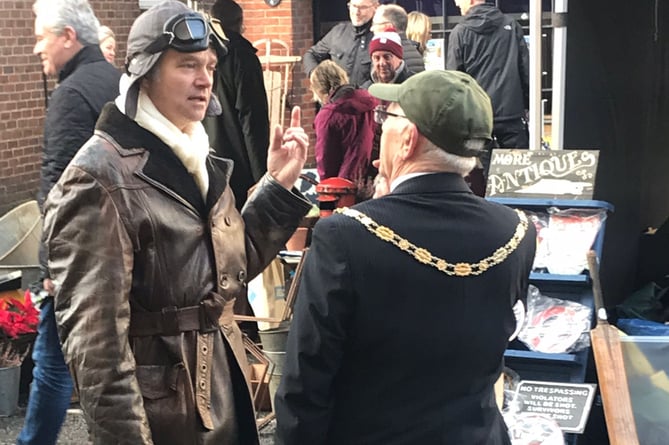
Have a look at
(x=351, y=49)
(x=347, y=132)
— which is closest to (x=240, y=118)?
(x=347, y=132)

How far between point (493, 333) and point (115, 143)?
1.11 meters

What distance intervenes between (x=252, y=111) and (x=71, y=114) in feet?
6.28

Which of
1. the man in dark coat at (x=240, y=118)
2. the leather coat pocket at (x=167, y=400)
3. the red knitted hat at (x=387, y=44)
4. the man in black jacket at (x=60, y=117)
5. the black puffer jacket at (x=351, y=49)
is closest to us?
the leather coat pocket at (x=167, y=400)

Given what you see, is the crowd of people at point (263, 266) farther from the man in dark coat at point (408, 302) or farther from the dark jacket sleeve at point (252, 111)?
the dark jacket sleeve at point (252, 111)

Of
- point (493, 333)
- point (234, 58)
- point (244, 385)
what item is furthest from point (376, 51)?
point (493, 333)

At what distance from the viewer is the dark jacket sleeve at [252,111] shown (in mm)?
5773

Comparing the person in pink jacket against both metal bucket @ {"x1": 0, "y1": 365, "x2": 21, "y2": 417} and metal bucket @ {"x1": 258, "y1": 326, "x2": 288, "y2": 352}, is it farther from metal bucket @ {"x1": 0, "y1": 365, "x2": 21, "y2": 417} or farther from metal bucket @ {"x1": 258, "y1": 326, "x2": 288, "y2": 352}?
metal bucket @ {"x1": 0, "y1": 365, "x2": 21, "y2": 417}

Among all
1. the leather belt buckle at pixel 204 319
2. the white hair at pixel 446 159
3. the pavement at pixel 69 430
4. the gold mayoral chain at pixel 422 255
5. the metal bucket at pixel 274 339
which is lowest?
the pavement at pixel 69 430

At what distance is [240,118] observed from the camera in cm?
580

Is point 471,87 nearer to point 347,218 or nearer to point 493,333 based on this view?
point 347,218

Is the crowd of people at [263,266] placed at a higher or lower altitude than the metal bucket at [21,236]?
higher

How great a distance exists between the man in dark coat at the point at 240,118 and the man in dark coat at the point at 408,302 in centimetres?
360

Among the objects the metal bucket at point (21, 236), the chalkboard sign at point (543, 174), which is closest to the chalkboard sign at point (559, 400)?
the chalkboard sign at point (543, 174)

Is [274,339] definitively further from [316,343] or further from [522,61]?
[316,343]
